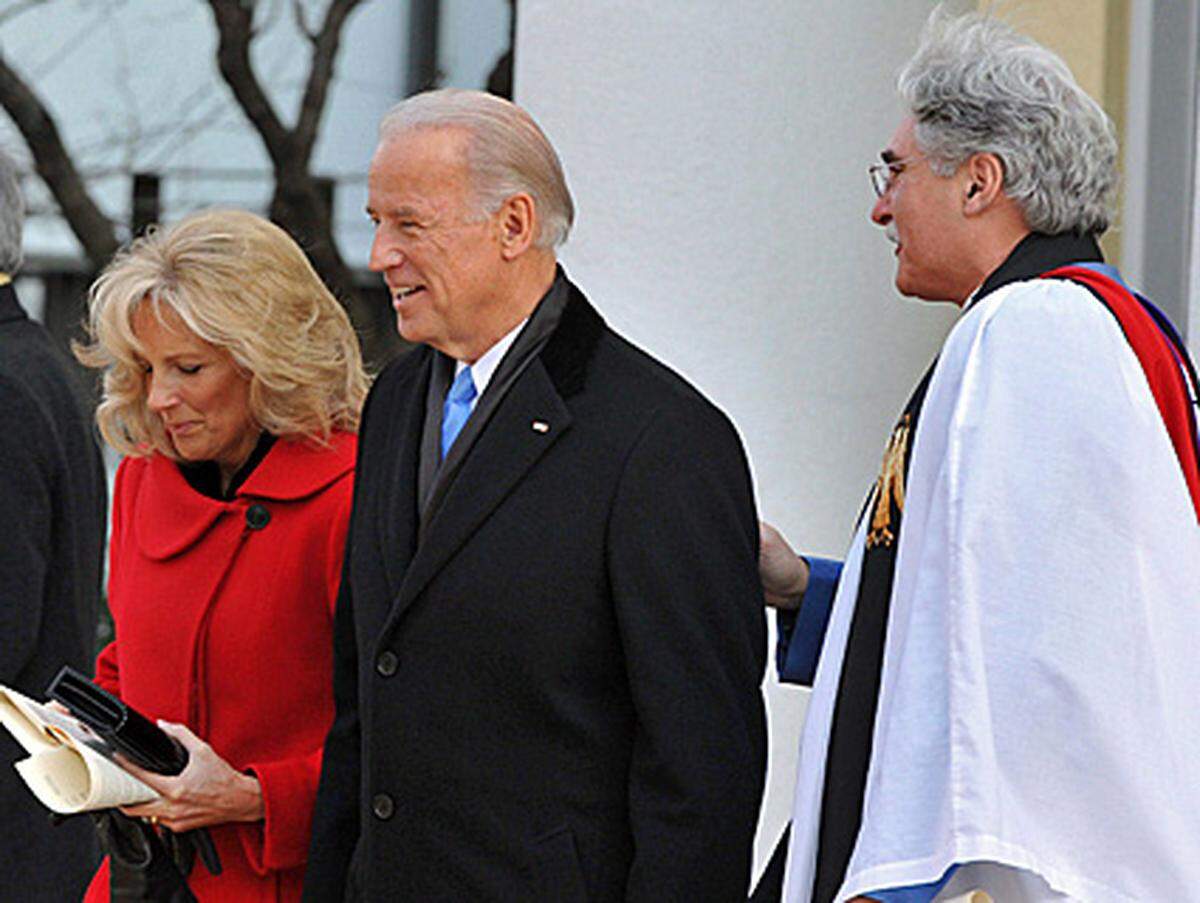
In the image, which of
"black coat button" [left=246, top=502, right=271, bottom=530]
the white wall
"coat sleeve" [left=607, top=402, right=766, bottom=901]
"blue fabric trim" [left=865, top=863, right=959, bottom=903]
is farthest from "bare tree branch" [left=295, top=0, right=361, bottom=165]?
"blue fabric trim" [left=865, top=863, right=959, bottom=903]

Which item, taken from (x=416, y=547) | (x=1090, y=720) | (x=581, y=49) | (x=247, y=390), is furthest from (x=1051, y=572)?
(x=581, y=49)

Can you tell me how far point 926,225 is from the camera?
2.94 m

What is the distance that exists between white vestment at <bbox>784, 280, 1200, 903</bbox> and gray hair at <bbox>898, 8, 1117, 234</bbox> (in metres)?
0.24

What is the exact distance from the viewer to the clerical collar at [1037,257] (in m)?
2.84

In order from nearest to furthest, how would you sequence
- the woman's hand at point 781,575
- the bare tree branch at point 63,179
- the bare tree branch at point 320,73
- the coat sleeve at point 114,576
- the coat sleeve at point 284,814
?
the coat sleeve at point 284,814
the woman's hand at point 781,575
the coat sleeve at point 114,576
the bare tree branch at point 320,73
the bare tree branch at point 63,179

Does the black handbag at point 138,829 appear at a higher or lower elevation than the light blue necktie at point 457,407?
lower

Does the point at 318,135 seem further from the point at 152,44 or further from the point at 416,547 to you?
the point at 416,547

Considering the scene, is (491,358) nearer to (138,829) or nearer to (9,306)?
(138,829)

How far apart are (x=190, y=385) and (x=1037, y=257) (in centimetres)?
133

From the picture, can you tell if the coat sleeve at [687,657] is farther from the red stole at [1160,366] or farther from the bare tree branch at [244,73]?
the bare tree branch at [244,73]

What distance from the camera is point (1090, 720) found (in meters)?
2.64

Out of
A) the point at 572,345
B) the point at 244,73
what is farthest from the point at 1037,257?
the point at 244,73

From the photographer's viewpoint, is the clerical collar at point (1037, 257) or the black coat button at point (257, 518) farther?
the black coat button at point (257, 518)

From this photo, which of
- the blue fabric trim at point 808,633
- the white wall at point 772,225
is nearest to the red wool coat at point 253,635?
the blue fabric trim at point 808,633
